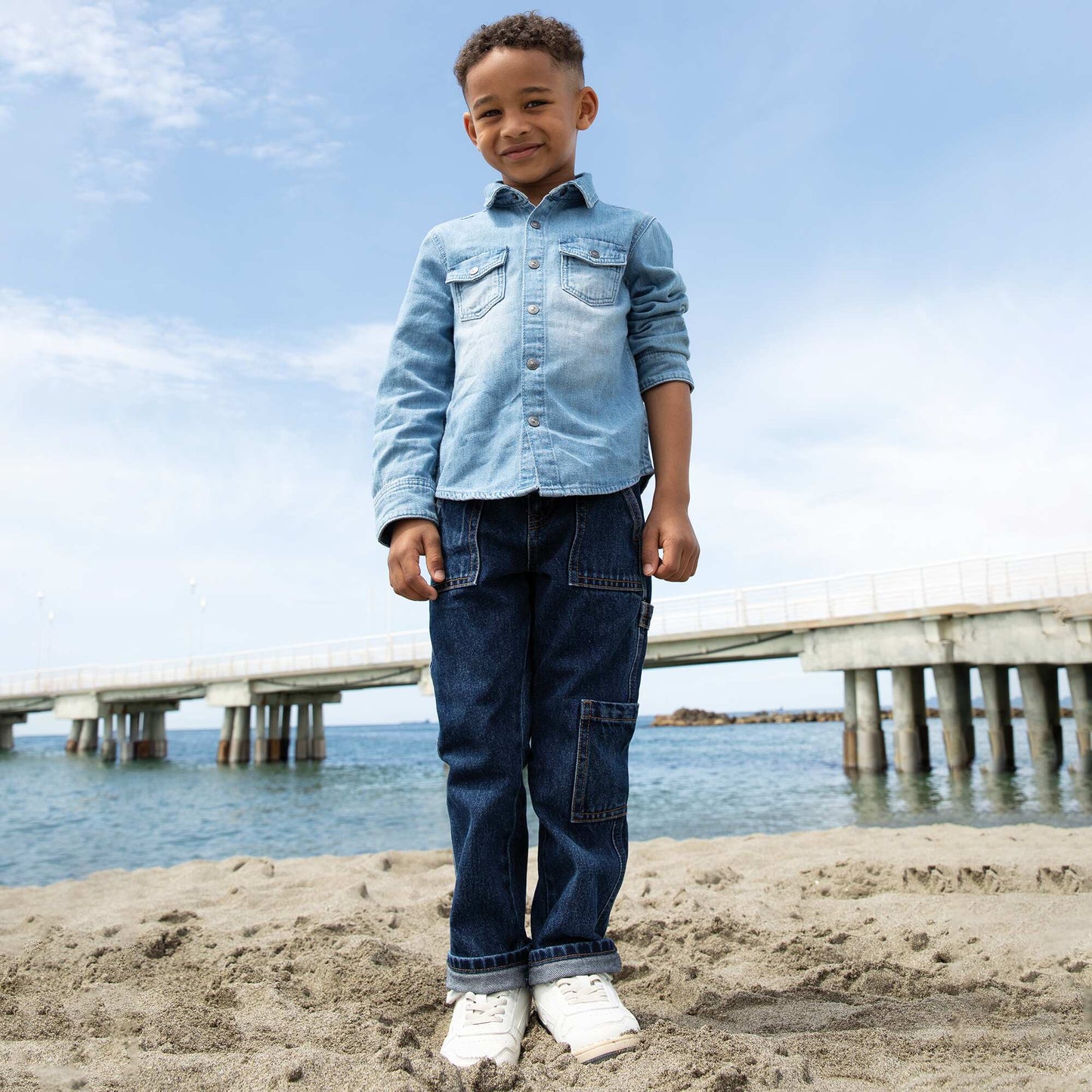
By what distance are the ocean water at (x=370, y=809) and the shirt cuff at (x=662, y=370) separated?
711 cm

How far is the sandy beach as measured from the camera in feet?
4.92

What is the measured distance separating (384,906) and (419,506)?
1.94 m

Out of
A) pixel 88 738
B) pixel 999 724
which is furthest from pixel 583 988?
pixel 88 738

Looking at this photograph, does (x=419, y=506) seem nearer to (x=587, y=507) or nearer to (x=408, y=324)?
(x=587, y=507)

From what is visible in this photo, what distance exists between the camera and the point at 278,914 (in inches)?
124

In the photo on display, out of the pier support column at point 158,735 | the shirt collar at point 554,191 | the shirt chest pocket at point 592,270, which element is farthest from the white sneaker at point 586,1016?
the pier support column at point 158,735

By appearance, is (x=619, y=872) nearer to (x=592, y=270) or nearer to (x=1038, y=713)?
(x=592, y=270)

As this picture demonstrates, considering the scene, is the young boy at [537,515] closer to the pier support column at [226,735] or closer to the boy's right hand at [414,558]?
the boy's right hand at [414,558]

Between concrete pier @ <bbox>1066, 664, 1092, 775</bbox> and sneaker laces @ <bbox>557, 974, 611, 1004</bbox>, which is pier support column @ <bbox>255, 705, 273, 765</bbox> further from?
sneaker laces @ <bbox>557, 974, 611, 1004</bbox>

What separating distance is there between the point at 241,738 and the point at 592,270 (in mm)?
33643

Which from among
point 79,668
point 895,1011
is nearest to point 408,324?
point 895,1011

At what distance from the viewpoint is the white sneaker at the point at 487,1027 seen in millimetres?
1639

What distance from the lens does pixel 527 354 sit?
2.03m

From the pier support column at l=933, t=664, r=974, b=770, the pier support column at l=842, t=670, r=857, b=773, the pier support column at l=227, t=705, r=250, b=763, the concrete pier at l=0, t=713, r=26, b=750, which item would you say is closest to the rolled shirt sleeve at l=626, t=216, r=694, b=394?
the pier support column at l=933, t=664, r=974, b=770
